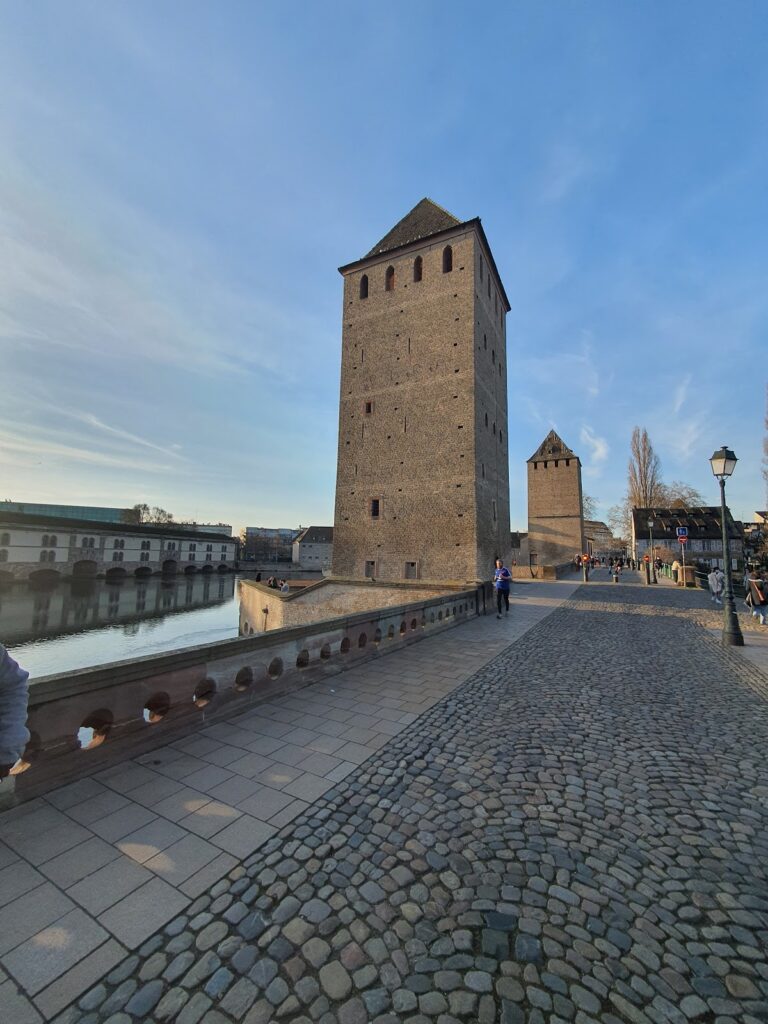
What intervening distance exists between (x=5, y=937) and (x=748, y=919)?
3.62 m

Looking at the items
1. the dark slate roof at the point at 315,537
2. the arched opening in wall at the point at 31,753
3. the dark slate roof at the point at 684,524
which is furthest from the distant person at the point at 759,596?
the dark slate roof at the point at 315,537

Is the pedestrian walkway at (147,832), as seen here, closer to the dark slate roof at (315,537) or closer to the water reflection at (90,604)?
the water reflection at (90,604)

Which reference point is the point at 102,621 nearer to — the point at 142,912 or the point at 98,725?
the point at 98,725

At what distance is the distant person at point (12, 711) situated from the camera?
7.16 ft

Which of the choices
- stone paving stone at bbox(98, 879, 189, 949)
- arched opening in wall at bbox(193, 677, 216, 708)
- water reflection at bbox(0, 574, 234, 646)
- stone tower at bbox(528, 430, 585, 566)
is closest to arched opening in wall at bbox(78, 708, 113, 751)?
arched opening in wall at bbox(193, 677, 216, 708)

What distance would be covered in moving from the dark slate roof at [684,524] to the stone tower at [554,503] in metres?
9.20

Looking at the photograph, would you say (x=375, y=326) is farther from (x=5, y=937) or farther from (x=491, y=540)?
(x=5, y=937)

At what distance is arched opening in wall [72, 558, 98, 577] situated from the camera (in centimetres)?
5547

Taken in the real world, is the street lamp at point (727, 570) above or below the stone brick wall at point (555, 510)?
below

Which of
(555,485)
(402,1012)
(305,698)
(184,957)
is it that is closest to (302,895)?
(184,957)

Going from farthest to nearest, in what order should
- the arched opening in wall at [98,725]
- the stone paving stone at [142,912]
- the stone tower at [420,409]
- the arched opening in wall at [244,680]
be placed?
the stone tower at [420,409] < the arched opening in wall at [244,680] < the arched opening in wall at [98,725] < the stone paving stone at [142,912]

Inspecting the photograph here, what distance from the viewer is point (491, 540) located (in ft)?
77.7

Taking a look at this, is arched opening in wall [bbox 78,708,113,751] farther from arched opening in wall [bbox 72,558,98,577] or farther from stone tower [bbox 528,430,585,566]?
arched opening in wall [bbox 72,558,98,577]

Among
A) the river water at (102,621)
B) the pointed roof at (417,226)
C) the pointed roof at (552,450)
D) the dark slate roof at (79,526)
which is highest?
the pointed roof at (417,226)
